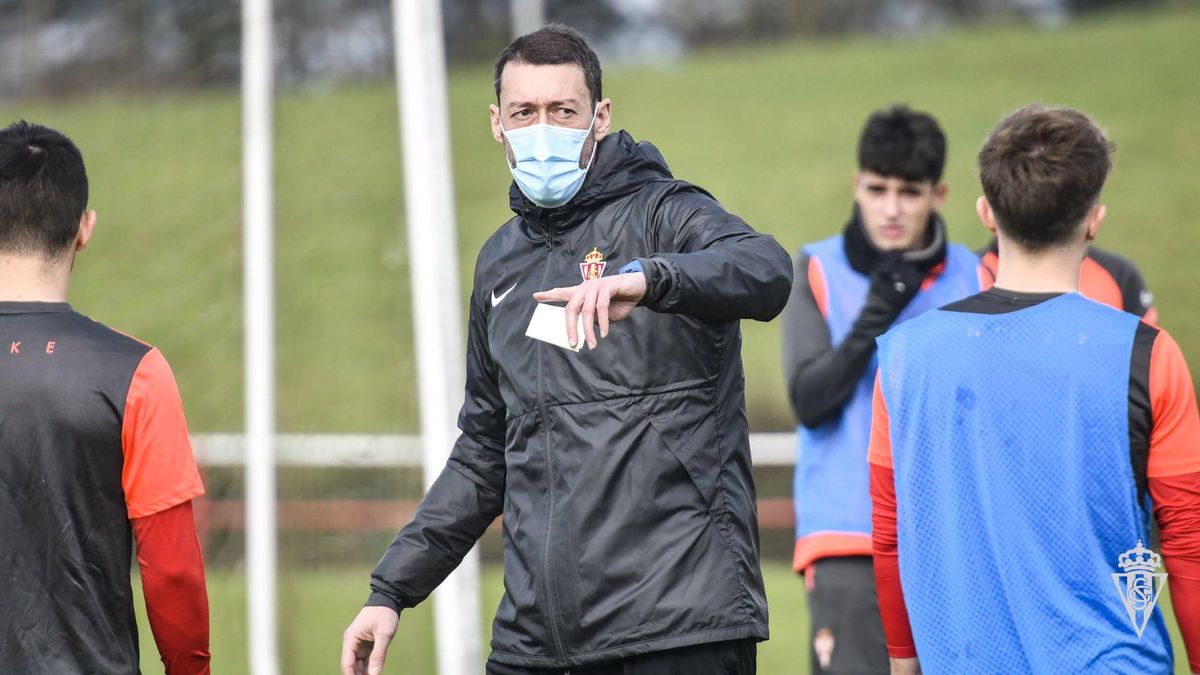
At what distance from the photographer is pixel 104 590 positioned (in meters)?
3.01

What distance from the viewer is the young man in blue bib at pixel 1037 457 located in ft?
9.09

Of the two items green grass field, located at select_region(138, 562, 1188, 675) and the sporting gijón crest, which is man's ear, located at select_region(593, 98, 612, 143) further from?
green grass field, located at select_region(138, 562, 1188, 675)

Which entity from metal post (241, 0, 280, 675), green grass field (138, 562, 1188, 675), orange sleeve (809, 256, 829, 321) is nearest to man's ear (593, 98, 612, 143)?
orange sleeve (809, 256, 829, 321)

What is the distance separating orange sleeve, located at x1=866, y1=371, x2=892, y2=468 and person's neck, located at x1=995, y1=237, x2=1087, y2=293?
335 mm

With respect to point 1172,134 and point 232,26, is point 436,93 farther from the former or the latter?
point 1172,134

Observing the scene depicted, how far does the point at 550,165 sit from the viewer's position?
305 centimetres

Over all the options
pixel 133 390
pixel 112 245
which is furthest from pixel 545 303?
pixel 112 245

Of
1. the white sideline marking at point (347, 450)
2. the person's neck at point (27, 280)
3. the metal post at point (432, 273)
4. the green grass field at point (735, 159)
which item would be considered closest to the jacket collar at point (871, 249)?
the metal post at point (432, 273)

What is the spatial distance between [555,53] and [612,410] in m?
0.78

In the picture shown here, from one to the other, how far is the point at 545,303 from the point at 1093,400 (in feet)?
3.44

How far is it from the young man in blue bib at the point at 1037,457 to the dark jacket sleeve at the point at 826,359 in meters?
0.89

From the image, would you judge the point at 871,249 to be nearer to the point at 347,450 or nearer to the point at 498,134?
the point at 498,134

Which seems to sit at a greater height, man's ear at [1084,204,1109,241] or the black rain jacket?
→ man's ear at [1084,204,1109,241]

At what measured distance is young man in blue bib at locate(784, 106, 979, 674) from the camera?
3998mm
